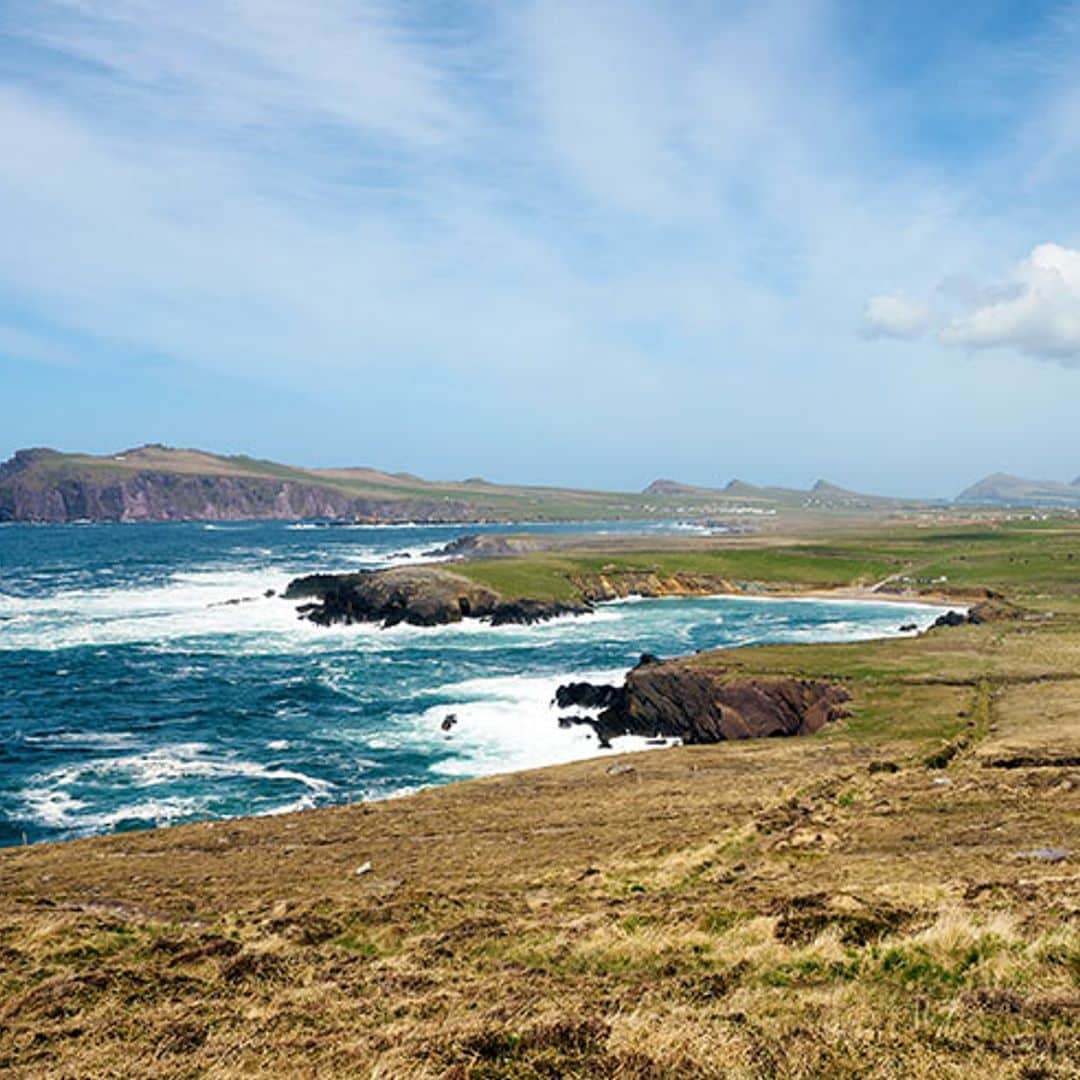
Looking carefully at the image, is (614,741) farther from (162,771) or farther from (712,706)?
(162,771)

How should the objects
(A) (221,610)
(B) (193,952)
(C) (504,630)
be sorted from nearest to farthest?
(B) (193,952) → (C) (504,630) → (A) (221,610)

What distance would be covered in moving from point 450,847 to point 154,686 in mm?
47313

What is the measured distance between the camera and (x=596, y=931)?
50.9 ft

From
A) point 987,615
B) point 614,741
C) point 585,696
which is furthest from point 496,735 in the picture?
point 987,615

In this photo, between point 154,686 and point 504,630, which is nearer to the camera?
point 154,686

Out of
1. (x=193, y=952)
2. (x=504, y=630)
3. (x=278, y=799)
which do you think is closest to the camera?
(x=193, y=952)

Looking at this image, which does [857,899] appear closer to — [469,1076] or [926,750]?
[469,1076]

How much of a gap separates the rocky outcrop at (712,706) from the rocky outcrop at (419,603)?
47023 millimetres

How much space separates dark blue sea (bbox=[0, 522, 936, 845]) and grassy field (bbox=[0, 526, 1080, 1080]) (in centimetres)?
1243

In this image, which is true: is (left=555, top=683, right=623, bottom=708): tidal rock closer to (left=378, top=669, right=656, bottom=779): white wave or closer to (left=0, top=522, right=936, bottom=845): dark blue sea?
(left=378, top=669, right=656, bottom=779): white wave

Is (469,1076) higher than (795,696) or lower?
higher

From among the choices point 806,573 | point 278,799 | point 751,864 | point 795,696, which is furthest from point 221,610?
point 751,864

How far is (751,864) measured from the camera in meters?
20.3

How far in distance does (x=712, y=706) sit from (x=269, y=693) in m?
33.4
